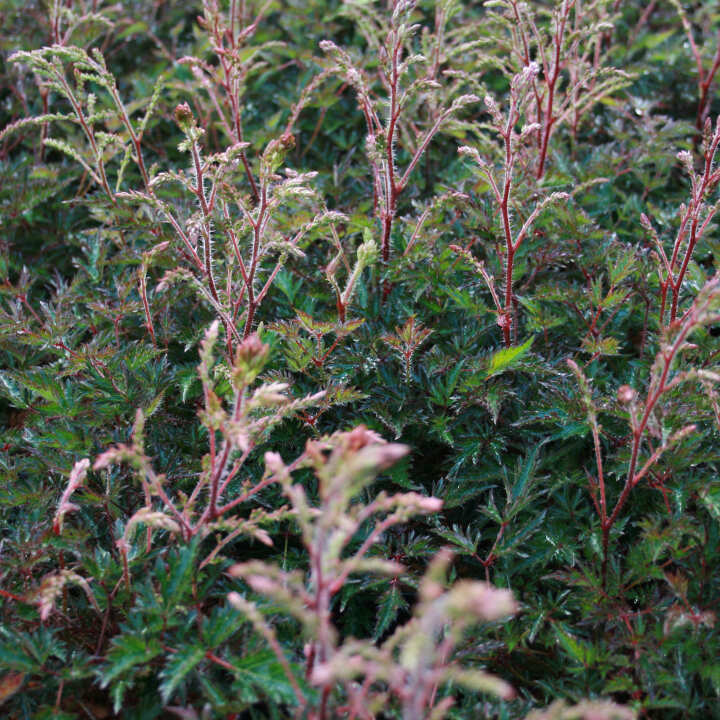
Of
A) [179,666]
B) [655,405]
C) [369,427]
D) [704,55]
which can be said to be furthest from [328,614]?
[704,55]

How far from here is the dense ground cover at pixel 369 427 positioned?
1.48 metres

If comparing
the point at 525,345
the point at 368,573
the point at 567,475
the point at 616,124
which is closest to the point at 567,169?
the point at 616,124

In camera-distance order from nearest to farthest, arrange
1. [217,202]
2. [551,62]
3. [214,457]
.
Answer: [214,457] → [217,202] → [551,62]

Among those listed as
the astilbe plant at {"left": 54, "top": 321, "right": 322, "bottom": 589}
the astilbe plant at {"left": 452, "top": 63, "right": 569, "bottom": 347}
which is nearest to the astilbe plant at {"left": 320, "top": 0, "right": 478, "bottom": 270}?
the astilbe plant at {"left": 452, "top": 63, "right": 569, "bottom": 347}

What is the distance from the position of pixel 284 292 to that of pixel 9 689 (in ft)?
4.29

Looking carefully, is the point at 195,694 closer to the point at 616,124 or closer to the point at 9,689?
the point at 9,689

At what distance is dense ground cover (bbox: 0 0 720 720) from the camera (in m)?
1.48

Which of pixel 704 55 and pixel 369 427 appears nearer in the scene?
pixel 369 427

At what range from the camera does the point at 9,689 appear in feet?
4.92

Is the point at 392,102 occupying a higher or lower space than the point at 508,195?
higher

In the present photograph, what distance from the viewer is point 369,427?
1.99 metres

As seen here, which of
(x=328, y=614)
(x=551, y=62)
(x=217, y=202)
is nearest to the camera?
(x=328, y=614)

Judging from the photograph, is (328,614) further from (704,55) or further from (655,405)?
(704,55)

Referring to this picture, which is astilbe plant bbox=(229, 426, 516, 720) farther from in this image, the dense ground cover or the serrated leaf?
the serrated leaf
